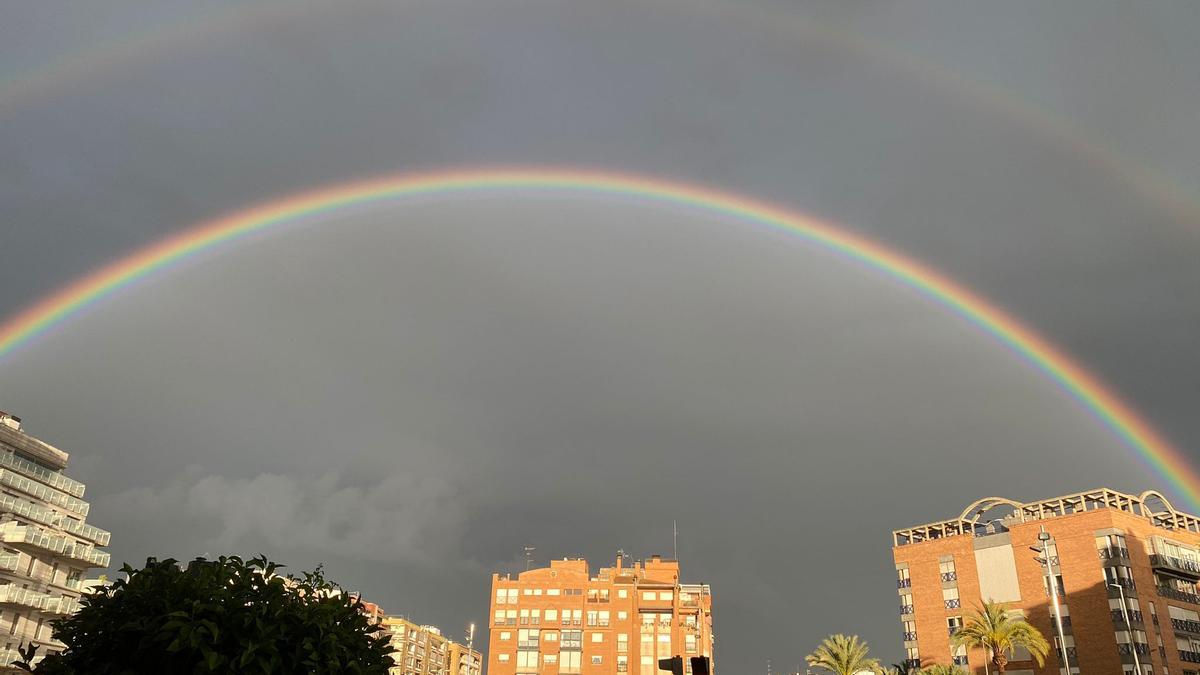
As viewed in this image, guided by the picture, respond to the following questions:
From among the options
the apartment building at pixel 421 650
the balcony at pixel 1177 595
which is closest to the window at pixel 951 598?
the balcony at pixel 1177 595

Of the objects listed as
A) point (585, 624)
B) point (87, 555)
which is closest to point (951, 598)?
point (585, 624)

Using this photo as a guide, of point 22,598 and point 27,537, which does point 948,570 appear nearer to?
point 22,598

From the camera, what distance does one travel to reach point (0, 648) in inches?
2606

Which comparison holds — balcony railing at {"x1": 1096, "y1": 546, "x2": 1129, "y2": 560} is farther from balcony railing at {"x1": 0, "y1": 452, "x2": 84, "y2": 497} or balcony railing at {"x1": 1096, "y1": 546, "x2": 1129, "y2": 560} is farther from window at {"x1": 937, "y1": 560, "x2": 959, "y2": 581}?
balcony railing at {"x1": 0, "y1": 452, "x2": 84, "y2": 497}

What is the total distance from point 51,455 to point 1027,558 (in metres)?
91.6

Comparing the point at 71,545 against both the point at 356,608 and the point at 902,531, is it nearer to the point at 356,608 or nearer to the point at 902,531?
the point at 356,608

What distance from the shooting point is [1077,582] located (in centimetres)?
8225

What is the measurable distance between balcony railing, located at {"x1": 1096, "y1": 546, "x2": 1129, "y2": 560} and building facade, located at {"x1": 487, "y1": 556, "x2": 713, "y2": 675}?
57332 mm

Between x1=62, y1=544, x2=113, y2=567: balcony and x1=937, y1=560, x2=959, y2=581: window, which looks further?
x1=937, y1=560, x2=959, y2=581: window

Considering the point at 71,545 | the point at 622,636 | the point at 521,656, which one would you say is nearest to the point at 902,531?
the point at 622,636

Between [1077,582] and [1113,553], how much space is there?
4.18m

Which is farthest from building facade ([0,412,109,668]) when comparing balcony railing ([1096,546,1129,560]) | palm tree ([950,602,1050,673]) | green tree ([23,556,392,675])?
balcony railing ([1096,546,1129,560])

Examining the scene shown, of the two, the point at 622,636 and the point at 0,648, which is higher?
the point at 622,636

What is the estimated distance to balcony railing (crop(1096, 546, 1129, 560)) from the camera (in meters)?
81.1
